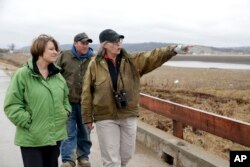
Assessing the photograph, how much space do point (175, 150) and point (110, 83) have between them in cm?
209

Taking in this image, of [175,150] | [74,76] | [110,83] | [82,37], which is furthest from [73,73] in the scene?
[175,150]

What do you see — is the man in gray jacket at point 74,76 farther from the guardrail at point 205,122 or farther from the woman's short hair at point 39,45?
the woman's short hair at point 39,45

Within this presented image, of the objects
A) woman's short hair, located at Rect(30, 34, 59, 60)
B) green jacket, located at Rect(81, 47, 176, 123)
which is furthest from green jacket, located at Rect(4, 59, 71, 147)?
green jacket, located at Rect(81, 47, 176, 123)

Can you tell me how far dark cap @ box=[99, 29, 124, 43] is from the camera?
4.91 m

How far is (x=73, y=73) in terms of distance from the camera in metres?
6.29

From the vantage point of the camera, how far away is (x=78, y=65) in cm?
632

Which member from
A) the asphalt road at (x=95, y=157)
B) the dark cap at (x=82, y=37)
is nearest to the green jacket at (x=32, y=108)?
the dark cap at (x=82, y=37)

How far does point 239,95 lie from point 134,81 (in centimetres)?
1087

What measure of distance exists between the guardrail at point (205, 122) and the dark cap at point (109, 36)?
174cm

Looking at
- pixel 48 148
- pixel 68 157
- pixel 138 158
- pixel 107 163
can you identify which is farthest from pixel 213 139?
pixel 48 148

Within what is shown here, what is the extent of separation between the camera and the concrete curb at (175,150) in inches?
225

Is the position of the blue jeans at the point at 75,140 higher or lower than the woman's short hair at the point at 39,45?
lower

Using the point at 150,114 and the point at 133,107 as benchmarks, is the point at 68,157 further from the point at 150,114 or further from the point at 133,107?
the point at 150,114

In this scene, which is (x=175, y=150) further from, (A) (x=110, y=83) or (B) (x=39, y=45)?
(B) (x=39, y=45)
